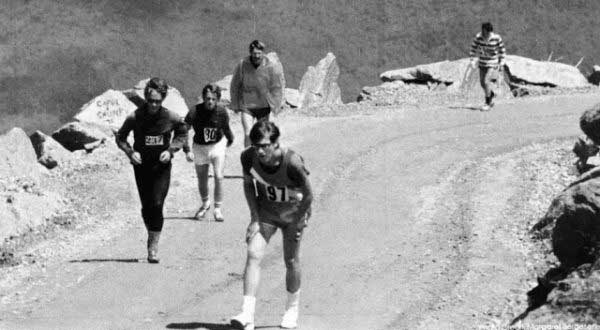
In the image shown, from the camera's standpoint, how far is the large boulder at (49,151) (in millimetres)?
21156

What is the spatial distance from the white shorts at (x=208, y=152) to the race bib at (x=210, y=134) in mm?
77

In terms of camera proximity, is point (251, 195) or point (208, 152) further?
point (208, 152)

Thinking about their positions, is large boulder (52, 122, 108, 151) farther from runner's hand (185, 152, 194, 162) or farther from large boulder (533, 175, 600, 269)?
large boulder (533, 175, 600, 269)

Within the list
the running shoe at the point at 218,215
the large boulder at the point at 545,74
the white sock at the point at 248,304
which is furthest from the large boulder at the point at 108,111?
the white sock at the point at 248,304

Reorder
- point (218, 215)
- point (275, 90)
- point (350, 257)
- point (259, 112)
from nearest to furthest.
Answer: point (350, 257) < point (218, 215) < point (275, 90) < point (259, 112)

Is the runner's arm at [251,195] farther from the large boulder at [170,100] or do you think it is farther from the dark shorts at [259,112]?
the large boulder at [170,100]

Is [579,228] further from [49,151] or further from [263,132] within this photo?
[49,151]

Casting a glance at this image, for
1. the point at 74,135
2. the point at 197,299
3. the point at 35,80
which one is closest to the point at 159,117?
the point at 197,299

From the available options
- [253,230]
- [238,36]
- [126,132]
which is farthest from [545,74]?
[253,230]

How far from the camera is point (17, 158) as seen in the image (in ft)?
63.3

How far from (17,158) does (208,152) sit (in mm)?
4924

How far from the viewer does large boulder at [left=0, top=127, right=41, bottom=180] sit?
18750 mm

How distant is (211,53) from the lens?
38.5 m

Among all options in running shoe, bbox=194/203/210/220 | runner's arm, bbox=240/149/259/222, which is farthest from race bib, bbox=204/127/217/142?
runner's arm, bbox=240/149/259/222
